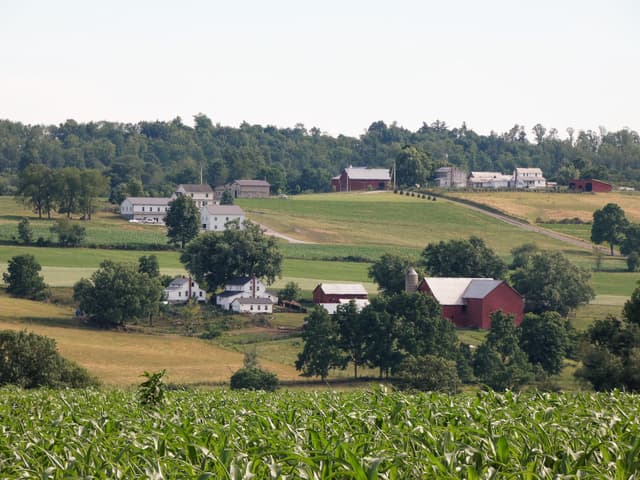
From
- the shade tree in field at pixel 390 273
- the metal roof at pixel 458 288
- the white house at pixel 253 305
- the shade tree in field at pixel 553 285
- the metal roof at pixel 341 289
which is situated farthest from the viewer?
the shade tree in field at pixel 390 273

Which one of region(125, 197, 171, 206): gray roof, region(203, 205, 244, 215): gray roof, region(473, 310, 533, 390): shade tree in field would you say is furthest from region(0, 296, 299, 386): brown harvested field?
region(125, 197, 171, 206): gray roof

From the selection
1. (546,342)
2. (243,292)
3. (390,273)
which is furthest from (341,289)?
(546,342)

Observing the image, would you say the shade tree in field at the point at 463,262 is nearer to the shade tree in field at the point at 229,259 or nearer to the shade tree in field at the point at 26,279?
the shade tree in field at the point at 229,259

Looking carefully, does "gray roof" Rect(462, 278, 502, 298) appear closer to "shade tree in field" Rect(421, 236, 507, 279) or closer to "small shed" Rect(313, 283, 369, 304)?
"small shed" Rect(313, 283, 369, 304)

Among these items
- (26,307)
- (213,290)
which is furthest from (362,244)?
(26,307)

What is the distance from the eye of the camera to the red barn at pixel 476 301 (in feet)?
338

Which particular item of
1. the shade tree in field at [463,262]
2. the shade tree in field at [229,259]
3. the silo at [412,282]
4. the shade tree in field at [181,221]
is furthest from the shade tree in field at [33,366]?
the shade tree in field at [181,221]

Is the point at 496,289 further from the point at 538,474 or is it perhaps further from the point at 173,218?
the point at 538,474

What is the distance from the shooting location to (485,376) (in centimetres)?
7594

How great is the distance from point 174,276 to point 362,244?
1591 inches

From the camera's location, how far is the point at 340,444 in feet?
38.2

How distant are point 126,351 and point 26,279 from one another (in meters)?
25.1

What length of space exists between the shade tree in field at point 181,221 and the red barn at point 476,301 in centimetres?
4513

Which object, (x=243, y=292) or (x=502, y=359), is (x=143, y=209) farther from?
(x=502, y=359)
